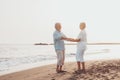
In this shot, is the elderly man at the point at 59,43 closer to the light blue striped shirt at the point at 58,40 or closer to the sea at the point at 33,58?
the light blue striped shirt at the point at 58,40

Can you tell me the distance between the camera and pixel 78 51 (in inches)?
464

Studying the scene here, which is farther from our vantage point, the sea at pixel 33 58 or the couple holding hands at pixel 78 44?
the sea at pixel 33 58

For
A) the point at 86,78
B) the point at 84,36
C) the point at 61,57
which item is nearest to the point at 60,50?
the point at 61,57

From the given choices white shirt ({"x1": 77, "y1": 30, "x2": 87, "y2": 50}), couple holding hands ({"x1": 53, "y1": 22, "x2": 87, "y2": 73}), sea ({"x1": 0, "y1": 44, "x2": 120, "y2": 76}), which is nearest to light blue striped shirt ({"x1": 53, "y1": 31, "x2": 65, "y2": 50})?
couple holding hands ({"x1": 53, "y1": 22, "x2": 87, "y2": 73})

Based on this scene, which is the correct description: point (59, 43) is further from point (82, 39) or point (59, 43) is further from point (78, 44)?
point (82, 39)

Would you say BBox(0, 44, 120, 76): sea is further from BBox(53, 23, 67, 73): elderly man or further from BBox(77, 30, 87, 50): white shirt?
BBox(77, 30, 87, 50): white shirt

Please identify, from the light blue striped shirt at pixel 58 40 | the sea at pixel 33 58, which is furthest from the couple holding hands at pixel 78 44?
the sea at pixel 33 58

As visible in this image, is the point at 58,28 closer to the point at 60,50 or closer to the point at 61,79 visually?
the point at 60,50

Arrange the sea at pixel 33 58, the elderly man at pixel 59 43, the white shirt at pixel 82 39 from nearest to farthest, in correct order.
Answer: the white shirt at pixel 82 39 < the elderly man at pixel 59 43 < the sea at pixel 33 58

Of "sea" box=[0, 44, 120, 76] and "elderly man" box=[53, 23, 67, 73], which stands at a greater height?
"elderly man" box=[53, 23, 67, 73]

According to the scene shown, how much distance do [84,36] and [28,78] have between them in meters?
2.50

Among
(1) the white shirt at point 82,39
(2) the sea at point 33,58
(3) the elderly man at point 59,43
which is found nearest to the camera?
(1) the white shirt at point 82,39

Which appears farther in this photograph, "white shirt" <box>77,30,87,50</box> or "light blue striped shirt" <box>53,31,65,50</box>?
"light blue striped shirt" <box>53,31,65,50</box>

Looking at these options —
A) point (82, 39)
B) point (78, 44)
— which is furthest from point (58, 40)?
point (82, 39)
